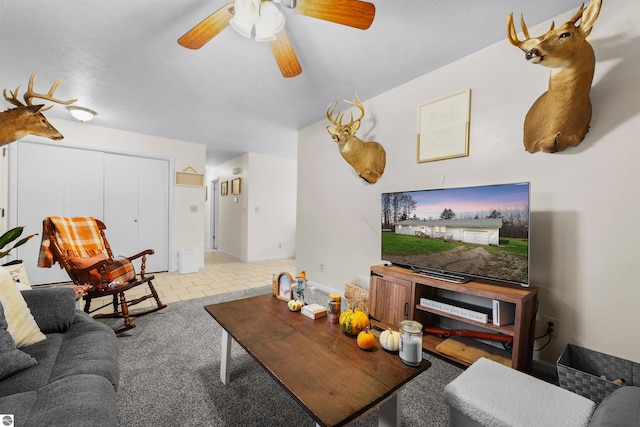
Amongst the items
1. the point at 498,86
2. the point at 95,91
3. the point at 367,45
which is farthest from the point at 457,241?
the point at 95,91

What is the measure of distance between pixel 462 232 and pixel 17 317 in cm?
263

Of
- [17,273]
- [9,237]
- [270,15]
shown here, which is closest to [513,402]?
[270,15]

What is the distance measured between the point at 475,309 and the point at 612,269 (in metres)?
0.78

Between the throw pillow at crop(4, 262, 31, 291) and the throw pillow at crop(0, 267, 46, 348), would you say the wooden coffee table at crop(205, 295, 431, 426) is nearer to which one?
the throw pillow at crop(0, 267, 46, 348)

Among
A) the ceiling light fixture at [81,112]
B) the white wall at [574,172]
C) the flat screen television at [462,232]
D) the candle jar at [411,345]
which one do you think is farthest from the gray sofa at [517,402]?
the ceiling light fixture at [81,112]

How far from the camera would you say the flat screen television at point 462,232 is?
5.35ft

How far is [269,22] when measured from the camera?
1419 millimetres

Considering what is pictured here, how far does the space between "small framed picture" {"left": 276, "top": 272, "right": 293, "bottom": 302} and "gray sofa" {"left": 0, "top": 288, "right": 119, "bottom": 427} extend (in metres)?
0.95

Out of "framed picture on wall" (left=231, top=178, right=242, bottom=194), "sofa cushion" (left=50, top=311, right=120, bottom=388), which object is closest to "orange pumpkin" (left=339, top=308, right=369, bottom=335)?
"sofa cushion" (left=50, top=311, right=120, bottom=388)

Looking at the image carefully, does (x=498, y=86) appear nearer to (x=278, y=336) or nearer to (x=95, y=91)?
(x=278, y=336)

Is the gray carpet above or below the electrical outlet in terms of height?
below

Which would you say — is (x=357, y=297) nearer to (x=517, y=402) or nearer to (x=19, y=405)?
(x=517, y=402)

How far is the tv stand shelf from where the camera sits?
1.53 metres

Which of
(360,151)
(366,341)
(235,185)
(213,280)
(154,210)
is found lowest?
(213,280)
